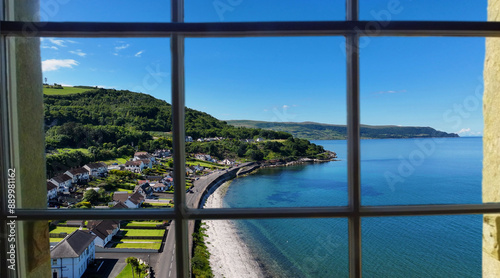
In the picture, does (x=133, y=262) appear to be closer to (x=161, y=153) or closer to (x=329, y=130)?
(x=161, y=153)

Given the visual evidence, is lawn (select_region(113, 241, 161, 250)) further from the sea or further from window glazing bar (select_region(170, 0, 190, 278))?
the sea

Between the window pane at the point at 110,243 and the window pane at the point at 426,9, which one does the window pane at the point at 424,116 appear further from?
the window pane at the point at 110,243

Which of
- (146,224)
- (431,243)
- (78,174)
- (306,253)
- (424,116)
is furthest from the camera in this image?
(306,253)

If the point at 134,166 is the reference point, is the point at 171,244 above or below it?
below

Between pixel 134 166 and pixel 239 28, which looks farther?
pixel 134 166

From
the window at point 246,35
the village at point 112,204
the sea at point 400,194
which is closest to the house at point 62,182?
the village at point 112,204

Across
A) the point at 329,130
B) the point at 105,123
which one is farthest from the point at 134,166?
the point at 329,130
